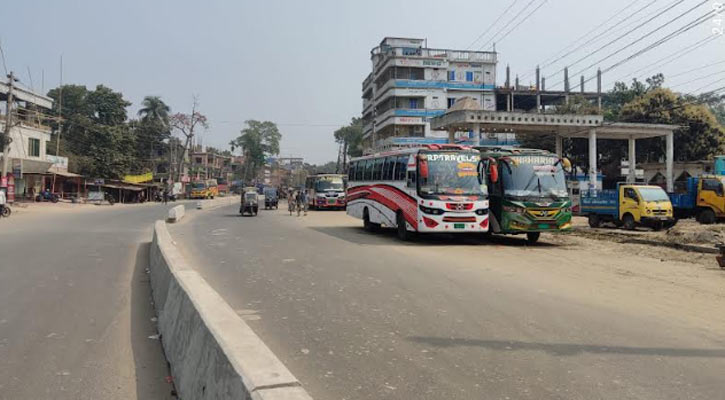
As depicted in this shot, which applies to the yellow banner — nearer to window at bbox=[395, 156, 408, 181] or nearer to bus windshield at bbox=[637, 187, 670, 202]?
window at bbox=[395, 156, 408, 181]

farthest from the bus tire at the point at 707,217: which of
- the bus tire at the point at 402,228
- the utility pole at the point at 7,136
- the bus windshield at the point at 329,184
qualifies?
the utility pole at the point at 7,136

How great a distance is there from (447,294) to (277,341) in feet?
10.4

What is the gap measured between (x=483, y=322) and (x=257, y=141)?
354 ft

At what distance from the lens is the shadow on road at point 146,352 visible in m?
4.71

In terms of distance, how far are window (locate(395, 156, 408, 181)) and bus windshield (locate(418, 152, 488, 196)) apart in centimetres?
106

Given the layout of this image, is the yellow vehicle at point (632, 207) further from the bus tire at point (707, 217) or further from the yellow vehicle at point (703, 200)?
the bus tire at point (707, 217)

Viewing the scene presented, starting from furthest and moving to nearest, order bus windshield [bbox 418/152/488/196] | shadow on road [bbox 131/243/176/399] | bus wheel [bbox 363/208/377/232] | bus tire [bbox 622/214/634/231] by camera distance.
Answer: bus tire [bbox 622/214/634/231], bus wheel [bbox 363/208/377/232], bus windshield [bbox 418/152/488/196], shadow on road [bbox 131/243/176/399]

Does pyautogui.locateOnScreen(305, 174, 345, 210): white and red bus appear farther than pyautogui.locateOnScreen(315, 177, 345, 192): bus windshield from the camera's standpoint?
No

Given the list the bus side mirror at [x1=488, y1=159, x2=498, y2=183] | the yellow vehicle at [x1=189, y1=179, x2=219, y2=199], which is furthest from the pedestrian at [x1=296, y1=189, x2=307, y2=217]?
the yellow vehicle at [x1=189, y1=179, x2=219, y2=199]

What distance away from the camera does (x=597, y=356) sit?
5.03 metres

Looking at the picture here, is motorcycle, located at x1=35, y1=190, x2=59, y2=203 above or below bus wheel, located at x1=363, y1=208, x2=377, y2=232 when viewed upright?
above

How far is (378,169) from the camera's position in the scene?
1944 cm

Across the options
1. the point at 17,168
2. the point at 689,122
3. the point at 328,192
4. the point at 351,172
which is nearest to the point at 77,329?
the point at 351,172

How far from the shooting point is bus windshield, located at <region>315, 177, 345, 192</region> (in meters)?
41.3
